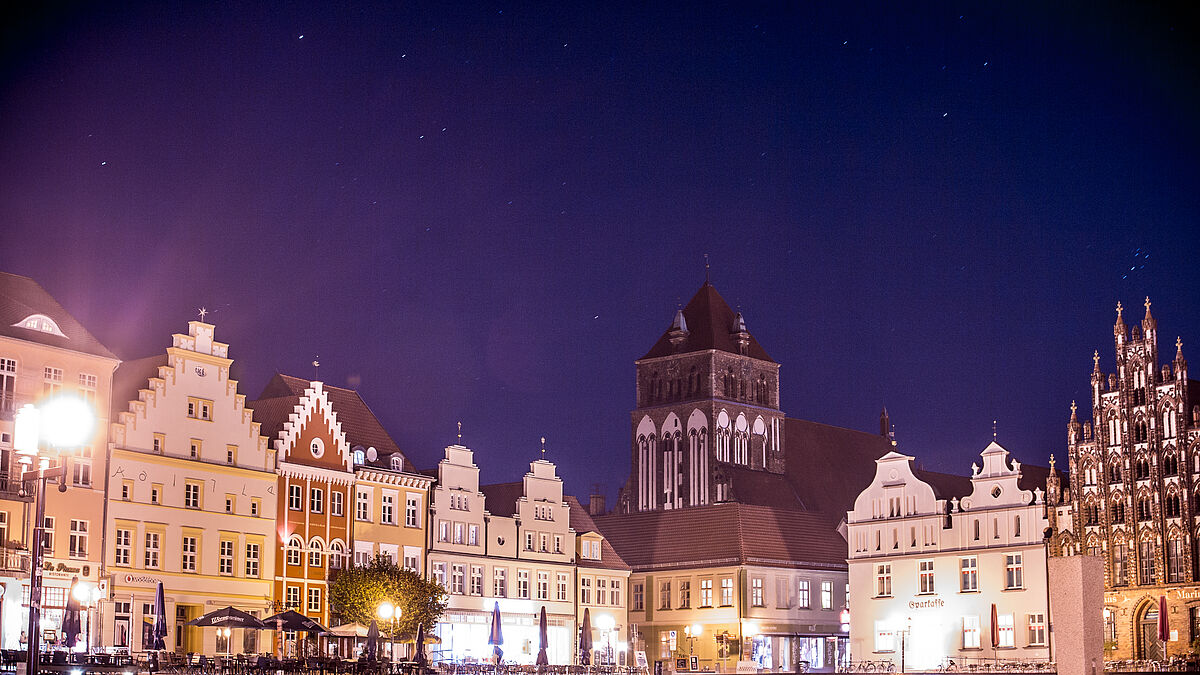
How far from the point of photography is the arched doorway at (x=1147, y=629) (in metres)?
69.7

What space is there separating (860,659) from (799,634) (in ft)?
25.8

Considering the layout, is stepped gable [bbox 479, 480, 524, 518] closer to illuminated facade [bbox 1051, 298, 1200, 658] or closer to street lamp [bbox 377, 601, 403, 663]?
street lamp [bbox 377, 601, 403, 663]

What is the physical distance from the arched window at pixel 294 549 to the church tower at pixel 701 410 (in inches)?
1546

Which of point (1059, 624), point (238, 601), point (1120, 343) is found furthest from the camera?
point (1120, 343)

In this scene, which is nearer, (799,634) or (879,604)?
(879,604)

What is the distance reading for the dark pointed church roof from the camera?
110875 millimetres

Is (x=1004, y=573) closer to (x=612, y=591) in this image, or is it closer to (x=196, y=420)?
(x=612, y=591)

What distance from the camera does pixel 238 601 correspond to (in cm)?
6556

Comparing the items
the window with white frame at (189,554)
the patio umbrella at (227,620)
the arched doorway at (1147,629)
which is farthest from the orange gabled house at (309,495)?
the arched doorway at (1147,629)

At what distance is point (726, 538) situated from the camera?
88.9 meters

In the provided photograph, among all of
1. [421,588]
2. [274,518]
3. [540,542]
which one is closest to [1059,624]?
[421,588]

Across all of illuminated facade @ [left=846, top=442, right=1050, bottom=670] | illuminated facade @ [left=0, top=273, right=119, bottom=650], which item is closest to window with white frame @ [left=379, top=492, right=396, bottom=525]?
illuminated facade @ [left=0, top=273, right=119, bottom=650]

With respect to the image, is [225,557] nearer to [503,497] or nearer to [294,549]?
[294,549]

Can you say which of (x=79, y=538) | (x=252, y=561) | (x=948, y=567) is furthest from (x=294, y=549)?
(x=948, y=567)
